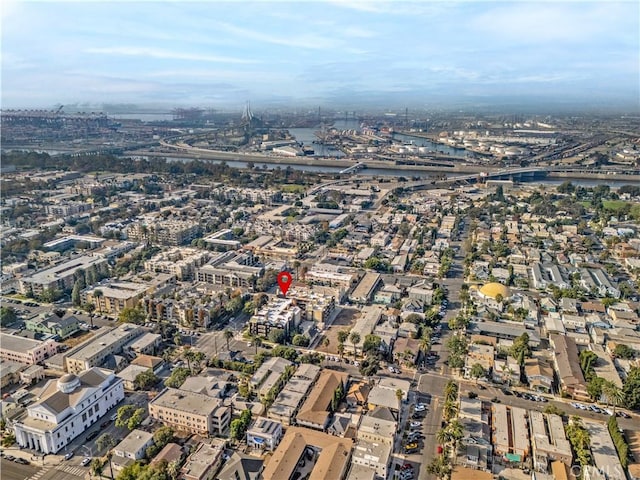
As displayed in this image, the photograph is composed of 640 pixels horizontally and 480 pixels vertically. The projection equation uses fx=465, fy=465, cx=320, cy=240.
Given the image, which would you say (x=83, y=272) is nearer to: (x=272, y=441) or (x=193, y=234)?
(x=193, y=234)

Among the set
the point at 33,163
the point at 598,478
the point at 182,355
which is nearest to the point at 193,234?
the point at 182,355

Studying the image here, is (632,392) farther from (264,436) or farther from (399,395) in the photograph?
(264,436)

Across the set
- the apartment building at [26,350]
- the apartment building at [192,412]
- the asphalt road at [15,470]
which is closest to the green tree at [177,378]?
the apartment building at [192,412]

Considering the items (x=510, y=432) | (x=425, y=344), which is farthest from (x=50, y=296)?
(x=510, y=432)

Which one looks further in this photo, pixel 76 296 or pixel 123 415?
pixel 76 296

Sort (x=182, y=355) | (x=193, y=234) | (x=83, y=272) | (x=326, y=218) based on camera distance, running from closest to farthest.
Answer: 1. (x=182, y=355)
2. (x=83, y=272)
3. (x=193, y=234)
4. (x=326, y=218)

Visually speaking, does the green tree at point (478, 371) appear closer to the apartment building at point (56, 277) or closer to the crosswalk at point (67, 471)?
the crosswalk at point (67, 471)
